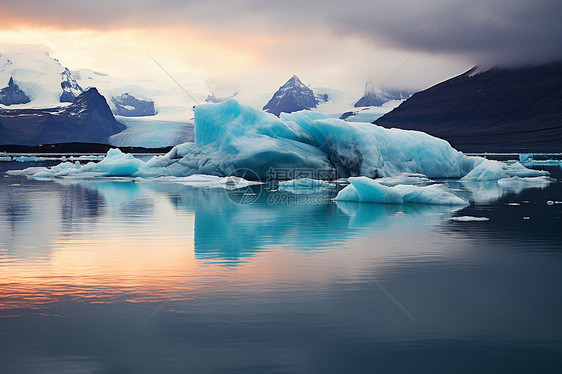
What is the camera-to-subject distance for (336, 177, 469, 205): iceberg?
50.5ft

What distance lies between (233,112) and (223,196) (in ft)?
35.0

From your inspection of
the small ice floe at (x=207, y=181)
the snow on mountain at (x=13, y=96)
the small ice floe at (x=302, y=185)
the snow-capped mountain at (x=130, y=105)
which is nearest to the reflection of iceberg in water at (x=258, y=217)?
the small ice floe at (x=302, y=185)

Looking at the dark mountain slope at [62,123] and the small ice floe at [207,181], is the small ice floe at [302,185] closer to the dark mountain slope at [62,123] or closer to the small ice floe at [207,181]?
the small ice floe at [207,181]

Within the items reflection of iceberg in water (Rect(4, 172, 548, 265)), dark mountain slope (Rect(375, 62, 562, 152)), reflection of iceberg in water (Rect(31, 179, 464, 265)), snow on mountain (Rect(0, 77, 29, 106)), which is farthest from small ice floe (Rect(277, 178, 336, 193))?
snow on mountain (Rect(0, 77, 29, 106))

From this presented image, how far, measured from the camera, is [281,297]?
6023mm

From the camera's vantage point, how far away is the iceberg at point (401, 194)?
15398 millimetres

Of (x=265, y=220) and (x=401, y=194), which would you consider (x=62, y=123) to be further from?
(x=265, y=220)

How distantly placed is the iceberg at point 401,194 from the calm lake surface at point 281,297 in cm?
324

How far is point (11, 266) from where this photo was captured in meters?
7.54

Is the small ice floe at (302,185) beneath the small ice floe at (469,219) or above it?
above

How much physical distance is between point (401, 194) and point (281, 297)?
33.1 ft

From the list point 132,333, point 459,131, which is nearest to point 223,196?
point 132,333

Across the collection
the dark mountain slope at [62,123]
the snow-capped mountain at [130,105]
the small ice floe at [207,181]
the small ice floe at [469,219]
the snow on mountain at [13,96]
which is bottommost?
the small ice floe at [469,219]

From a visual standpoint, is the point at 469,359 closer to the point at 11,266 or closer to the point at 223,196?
the point at 11,266
